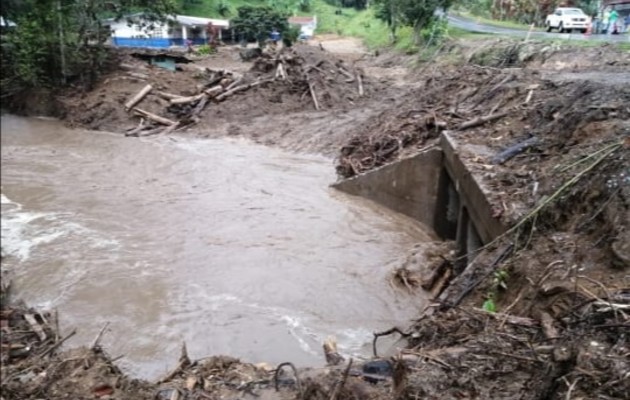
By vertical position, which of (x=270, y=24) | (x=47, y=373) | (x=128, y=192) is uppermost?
(x=270, y=24)

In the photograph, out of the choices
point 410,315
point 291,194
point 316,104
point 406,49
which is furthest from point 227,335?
point 406,49

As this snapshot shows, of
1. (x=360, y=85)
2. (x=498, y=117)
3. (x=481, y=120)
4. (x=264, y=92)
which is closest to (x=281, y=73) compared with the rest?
(x=264, y=92)

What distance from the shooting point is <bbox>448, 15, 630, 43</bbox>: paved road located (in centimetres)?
1532

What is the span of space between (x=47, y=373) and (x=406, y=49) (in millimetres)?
29710

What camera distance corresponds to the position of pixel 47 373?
154 inches

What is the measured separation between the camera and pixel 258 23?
42.0m

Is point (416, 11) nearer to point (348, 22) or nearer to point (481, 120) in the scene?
point (481, 120)

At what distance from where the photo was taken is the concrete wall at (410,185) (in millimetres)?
11211

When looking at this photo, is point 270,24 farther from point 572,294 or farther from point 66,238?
point 572,294

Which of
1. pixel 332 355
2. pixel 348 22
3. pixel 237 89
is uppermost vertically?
pixel 348 22

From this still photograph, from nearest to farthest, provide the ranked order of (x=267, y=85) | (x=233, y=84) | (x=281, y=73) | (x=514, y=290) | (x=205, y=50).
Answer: (x=514, y=290) → (x=267, y=85) → (x=281, y=73) → (x=233, y=84) → (x=205, y=50)

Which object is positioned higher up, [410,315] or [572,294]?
[572,294]

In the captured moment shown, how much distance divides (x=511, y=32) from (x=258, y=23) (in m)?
23.9

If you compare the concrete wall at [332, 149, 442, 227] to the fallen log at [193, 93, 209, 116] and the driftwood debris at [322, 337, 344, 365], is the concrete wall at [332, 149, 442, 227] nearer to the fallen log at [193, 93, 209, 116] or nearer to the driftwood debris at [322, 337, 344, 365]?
the driftwood debris at [322, 337, 344, 365]
